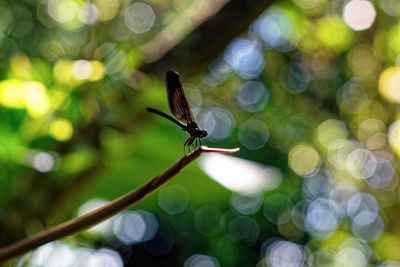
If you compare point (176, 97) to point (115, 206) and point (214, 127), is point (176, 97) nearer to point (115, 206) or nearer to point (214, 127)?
point (115, 206)

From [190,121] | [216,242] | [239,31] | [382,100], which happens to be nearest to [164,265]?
[216,242]

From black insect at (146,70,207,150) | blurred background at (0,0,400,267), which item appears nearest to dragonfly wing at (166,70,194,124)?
black insect at (146,70,207,150)

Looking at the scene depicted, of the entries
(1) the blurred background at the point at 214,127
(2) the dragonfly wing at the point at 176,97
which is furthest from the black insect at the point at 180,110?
(1) the blurred background at the point at 214,127

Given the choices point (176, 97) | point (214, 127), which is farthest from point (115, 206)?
point (214, 127)

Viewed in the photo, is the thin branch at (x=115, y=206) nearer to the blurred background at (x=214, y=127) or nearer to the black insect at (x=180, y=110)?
the black insect at (x=180, y=110)

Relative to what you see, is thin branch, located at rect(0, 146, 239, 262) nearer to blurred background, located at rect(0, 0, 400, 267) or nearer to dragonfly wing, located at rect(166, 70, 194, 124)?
dragonfly wing, located at rect(166, 70, 194, 124)

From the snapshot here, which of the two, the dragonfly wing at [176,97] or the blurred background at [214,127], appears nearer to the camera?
the dragonfly wing at [176,97]
